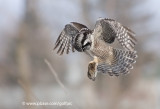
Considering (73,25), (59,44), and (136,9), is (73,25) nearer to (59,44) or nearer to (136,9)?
(59,44)

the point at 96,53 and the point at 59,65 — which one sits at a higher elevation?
the point at 96,53

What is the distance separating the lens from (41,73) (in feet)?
23.3

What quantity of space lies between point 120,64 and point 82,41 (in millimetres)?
248

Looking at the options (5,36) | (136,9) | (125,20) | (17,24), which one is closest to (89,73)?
(125,20)

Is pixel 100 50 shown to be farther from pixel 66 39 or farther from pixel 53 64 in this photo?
pixel 53 64

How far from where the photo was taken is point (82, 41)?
1.26 metres

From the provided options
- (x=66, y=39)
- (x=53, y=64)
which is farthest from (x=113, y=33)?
(x=53, y=64)

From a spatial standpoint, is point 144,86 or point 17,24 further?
point 144,86

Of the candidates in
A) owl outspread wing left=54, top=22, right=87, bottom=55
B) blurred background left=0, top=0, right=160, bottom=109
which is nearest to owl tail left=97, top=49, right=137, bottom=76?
owl outspread wing left=54, top=22, right=87, bottom=55

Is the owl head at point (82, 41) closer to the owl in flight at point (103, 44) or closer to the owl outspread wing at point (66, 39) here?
the owl in flight at point (103, 44)

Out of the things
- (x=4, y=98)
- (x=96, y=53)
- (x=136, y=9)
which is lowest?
(x=4, y=98)

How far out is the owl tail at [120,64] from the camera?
4.57ft

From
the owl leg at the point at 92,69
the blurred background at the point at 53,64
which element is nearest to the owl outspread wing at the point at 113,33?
the owl leg at the point at 92,69

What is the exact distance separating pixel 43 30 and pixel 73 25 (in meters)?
3.60
